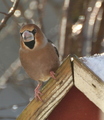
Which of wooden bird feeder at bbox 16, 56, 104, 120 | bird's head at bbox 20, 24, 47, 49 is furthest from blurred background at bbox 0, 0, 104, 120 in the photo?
wooden bird feeder at bbox 16, 56, 104, 120

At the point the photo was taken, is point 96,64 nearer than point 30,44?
Yes

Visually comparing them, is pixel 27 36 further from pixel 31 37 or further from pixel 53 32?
pixel 53 32

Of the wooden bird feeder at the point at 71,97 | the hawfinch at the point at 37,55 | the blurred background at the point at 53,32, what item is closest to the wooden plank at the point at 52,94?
the wooden bird feeder at the point at 71,97

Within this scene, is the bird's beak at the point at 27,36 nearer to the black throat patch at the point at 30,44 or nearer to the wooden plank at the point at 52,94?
the black throat patch at the point at 30,44

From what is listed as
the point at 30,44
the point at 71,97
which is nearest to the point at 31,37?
the point at 30,44

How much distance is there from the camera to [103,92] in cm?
145

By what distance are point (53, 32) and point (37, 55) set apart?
Result: 6.72 ft

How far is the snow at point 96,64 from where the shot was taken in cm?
145

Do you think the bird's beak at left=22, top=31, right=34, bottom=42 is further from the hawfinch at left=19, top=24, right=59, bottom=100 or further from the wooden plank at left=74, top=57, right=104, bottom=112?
the wooden plank at left=74, top=57, right=104, bottom=112

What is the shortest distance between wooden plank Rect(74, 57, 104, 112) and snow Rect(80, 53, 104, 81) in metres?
0.02

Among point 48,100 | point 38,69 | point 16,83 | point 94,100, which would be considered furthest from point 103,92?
point 16,83

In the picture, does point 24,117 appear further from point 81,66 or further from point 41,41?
point 41,41

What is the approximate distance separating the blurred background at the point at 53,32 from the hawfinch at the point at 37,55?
16.2 inches

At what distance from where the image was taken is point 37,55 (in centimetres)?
199
